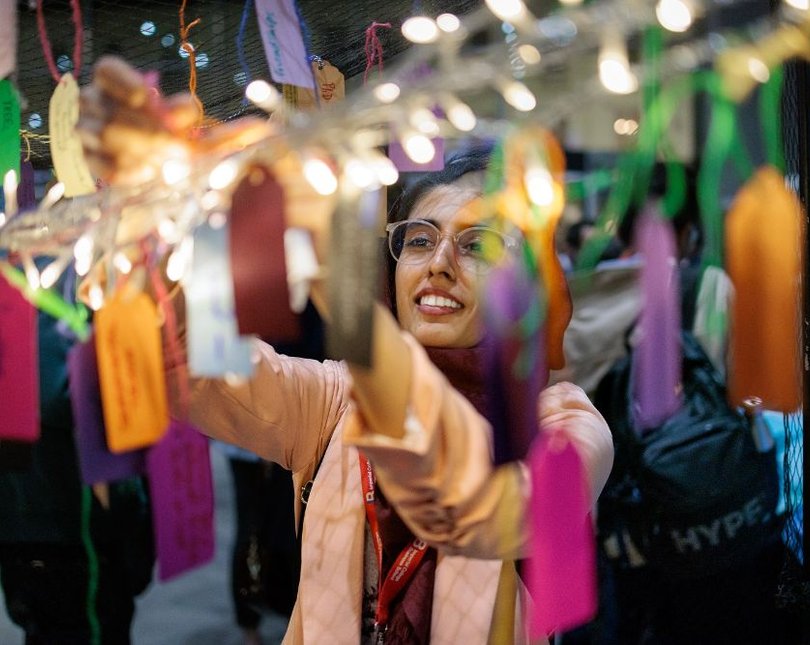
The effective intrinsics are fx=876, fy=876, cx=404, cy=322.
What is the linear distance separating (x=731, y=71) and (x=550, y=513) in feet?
1.70

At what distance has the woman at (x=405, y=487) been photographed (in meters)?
0.99

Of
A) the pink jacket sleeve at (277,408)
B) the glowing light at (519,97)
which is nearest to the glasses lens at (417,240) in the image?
the pink jacket sleeve at (277,408)

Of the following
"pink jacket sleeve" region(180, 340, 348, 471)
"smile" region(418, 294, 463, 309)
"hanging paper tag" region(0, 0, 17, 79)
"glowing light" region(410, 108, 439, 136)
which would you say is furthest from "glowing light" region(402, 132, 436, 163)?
"hanging paper tag" region(0, 0, 17, 79)

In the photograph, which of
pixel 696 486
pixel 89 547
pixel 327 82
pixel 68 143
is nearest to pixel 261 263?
pixel 68 143

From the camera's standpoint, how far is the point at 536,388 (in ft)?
3.41

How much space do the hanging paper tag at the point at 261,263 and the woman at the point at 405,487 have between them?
216mm

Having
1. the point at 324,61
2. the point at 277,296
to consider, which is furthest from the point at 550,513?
the point at 324,61

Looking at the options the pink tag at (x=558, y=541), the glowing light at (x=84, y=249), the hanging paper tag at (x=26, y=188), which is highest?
the glowing light at (x=84, y=249)

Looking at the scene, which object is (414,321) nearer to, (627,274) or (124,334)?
(124,334)

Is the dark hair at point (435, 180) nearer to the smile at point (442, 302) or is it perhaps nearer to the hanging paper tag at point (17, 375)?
the smile at point (442, 302)

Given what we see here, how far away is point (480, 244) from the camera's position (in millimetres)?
1325

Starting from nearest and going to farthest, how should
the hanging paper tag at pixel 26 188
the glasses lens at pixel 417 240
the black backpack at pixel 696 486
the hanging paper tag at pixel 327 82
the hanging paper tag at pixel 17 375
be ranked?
the hanging paper tag at pixel 17 375 → the glasses lens at pixel 417 240 → the hanging paper tag at pixel 327 82 → the hanging paper tag at pixel 26 188 → the black backpack at pixel 696 486

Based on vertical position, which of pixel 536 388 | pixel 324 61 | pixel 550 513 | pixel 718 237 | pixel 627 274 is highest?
pixel 324 61

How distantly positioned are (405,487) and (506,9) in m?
0.50
